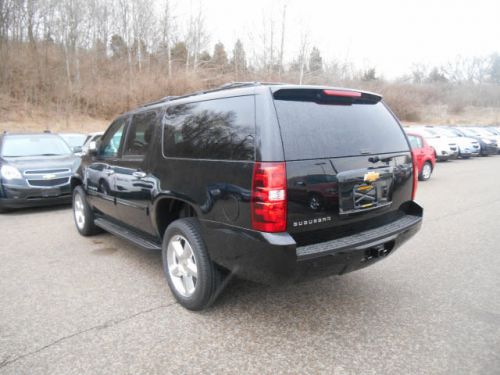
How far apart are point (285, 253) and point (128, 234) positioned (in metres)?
2.40

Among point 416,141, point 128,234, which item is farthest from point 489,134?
point 128,234

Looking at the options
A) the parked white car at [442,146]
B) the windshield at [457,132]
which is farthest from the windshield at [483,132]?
the parked white car at [442,146]

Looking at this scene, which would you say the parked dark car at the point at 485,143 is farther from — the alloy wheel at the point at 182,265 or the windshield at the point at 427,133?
the alloy wheel at the point at 182,265

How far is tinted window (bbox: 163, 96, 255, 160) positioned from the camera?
107 inches

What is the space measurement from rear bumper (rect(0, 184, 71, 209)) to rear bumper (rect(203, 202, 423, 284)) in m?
5.41

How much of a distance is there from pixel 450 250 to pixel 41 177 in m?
7.04

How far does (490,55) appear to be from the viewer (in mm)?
68750

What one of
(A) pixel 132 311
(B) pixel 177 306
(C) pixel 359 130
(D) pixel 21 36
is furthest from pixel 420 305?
(D) pixel 21 36

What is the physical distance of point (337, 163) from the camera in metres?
2.75

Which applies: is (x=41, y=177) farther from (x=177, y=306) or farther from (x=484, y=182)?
(x=484, y=182)

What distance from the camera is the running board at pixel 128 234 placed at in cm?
377

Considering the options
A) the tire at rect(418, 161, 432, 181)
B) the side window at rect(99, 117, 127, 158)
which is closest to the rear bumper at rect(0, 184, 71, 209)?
the side window at rect(99, 117, 127, 158)

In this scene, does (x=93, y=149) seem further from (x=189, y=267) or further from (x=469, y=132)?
(x=469, y=132)

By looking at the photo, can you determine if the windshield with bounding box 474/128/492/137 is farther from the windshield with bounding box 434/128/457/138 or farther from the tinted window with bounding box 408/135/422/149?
the tinted window with bounding box 408/135/422/149
